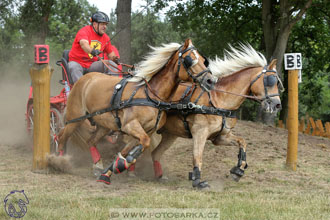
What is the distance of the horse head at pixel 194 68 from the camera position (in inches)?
237

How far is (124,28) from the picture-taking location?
39.8ft

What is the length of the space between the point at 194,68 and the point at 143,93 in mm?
859

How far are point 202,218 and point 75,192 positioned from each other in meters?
2.00

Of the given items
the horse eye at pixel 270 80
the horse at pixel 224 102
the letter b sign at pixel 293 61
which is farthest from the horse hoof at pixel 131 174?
the letter b sign at pixel 293 61

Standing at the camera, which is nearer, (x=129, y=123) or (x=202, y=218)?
(x=202, y=218)

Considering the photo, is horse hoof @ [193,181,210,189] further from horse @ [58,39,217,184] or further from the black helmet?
the black helmet

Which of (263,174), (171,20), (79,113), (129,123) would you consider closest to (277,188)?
(263,174)

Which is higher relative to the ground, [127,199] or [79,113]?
[79,113]

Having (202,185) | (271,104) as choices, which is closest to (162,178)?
(202,185)

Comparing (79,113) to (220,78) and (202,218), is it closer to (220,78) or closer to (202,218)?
(220,78)

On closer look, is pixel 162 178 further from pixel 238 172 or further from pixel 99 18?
pixel 99 18

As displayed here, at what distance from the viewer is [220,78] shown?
7133mm

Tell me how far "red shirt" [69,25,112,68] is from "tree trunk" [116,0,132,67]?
11.9 feet

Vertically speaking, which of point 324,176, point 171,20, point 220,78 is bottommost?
point 324,176
